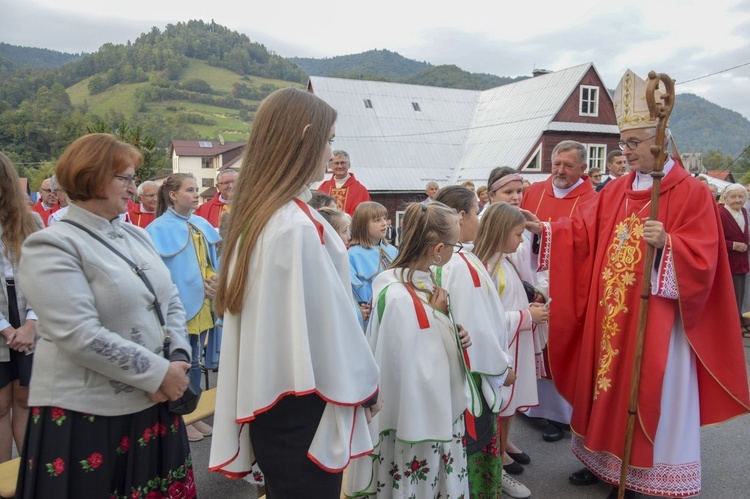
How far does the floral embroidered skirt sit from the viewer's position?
2672mm

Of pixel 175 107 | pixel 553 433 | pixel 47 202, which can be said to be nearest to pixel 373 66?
pixel 175 107

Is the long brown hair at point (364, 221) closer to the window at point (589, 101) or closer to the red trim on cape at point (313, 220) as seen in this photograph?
the red trim on cape at point (313, 220)

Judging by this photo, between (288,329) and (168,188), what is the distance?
313 centimetres

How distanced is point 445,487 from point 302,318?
1545 mm

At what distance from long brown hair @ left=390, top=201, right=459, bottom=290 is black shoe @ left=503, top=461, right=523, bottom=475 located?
2.09 metres

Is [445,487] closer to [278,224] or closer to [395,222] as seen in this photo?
[278,224]

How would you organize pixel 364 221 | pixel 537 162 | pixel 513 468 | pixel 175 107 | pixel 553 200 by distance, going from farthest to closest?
pixel 175 107, pixel 537 162, pixel 553 200, pixel 364 221, pixel 513 468

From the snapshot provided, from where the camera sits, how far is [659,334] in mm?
3328

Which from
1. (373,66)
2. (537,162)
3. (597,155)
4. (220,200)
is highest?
(373,66)

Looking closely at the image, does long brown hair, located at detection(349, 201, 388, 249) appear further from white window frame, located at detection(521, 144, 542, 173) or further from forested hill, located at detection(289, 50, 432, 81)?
forested hill, located at detection(289, 50, 432, 81)

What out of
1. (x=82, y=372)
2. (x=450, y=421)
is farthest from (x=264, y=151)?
(x=450, y=421)

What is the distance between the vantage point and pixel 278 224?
1.72 meters

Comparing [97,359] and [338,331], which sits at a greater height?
[338,331]

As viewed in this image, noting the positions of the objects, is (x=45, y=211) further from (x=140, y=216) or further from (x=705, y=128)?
(x=705, y=128)
